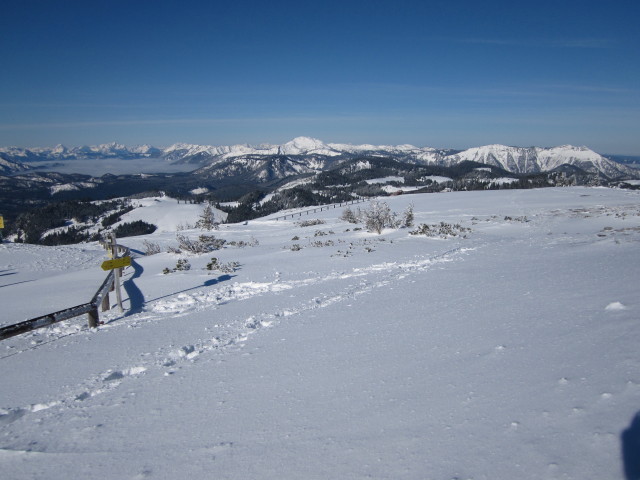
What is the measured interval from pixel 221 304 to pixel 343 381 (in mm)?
5133

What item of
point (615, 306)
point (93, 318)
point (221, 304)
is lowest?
point (221, 304)

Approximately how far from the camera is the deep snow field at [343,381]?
3.14 meters

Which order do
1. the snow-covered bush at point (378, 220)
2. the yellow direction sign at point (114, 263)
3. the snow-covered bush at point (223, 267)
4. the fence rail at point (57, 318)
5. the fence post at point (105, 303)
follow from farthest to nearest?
the snow-covered bush at point (378, 220) < the snow-covered bush at point (223, 267) < the fence post at point (105, 303) < the yellow direction sign at point (114, 263) < the fence rail at point (57, 318)

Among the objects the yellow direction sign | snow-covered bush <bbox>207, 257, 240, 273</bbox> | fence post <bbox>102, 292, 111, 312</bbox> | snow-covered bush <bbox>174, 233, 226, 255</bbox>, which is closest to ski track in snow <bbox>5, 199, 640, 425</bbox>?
fence post <bbox>102, 292, 111, 312</bbox>

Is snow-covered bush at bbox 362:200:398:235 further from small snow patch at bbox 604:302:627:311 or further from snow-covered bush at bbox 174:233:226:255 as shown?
small snow patch at bbox 604:302:627:311

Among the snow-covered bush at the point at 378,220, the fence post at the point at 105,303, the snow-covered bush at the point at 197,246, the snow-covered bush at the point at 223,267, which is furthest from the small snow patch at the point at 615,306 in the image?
the snow-covered bush at the point at 197,246

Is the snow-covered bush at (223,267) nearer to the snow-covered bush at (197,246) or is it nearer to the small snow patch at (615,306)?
the snow-covered bush at (197,246)

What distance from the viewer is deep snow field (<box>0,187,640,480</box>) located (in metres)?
3.14

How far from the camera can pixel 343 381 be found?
4.59 metres

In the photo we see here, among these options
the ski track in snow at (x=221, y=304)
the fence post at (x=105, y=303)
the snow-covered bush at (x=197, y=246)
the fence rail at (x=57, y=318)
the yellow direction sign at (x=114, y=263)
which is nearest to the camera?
the ski track in snow at (x=221, y=304)

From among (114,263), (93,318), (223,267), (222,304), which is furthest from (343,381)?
(223,267)

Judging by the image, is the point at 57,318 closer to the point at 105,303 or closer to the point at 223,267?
the point at 105,303

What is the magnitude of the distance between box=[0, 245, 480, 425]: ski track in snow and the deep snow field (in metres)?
0.05

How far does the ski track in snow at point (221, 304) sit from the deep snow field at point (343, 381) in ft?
0.16
